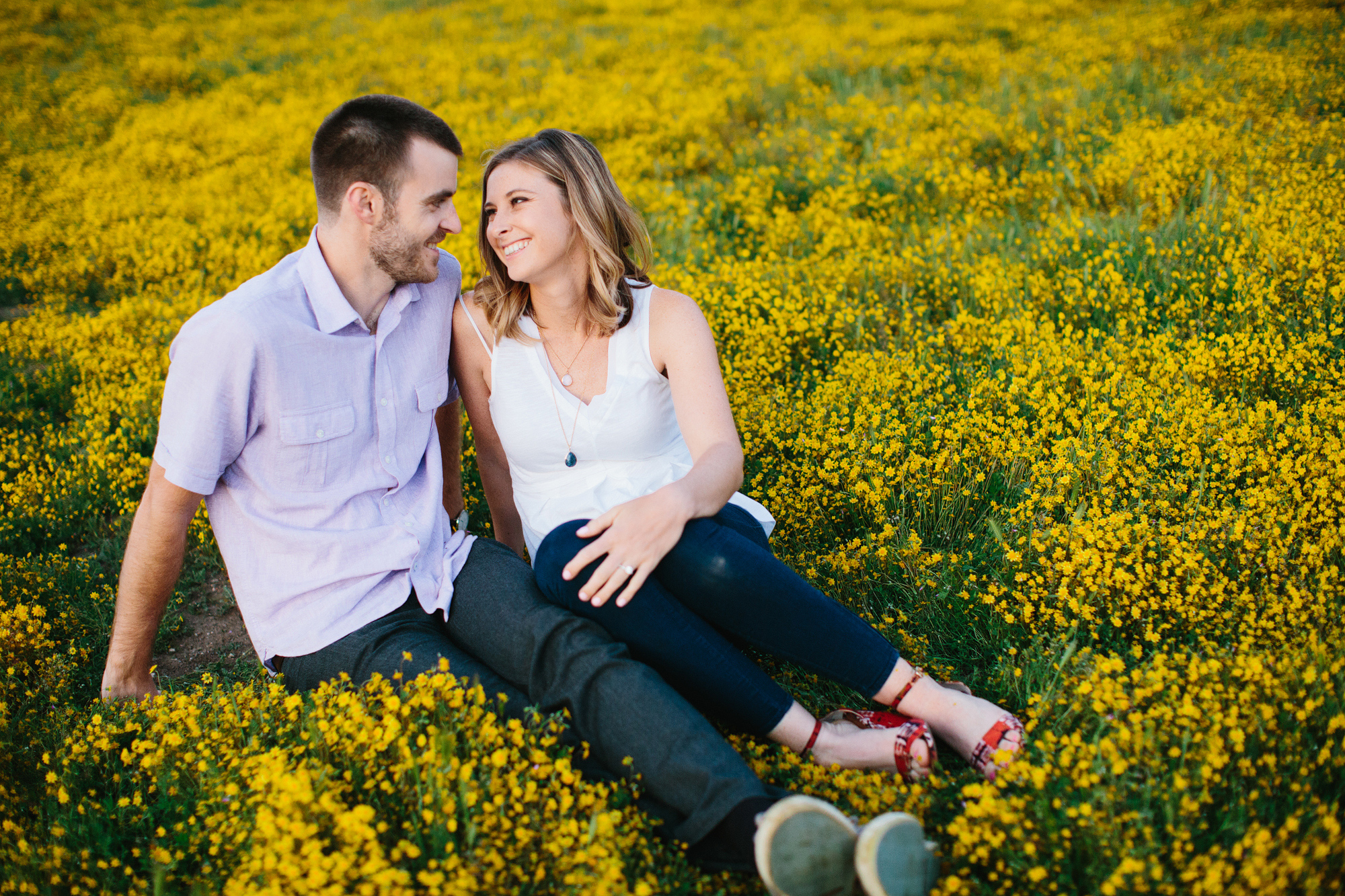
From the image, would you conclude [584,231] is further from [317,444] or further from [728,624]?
[728,624]

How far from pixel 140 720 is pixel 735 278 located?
412cm

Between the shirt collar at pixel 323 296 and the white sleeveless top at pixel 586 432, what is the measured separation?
0.60m

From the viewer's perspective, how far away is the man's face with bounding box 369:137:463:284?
9.46 ft

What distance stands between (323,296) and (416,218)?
42cm

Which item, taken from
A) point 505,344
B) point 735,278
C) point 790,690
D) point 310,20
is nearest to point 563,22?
point 310,20

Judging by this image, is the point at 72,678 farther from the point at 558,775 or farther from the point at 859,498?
the point at 859,498

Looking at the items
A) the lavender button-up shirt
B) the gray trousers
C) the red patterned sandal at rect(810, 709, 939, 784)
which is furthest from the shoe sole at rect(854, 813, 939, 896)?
the lavender button-up shirt

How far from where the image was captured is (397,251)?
2.91m

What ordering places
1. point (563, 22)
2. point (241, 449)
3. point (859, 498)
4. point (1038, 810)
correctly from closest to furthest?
point (1038, 810), point (241, 449), point (859, 498), point (563, 22)

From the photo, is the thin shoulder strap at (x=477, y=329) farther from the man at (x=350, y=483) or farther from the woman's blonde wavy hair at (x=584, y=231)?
the man at (x=350, y=483)

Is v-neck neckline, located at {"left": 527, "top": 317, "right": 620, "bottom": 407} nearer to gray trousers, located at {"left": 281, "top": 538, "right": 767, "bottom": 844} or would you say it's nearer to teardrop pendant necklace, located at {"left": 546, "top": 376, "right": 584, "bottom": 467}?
teardrop pendant necklace, located at {"left": 546, "top": 376, "right": 584, "bottom": 467}

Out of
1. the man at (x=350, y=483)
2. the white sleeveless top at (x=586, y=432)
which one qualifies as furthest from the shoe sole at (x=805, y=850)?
the white sleeveless top at (x=586, y=432)

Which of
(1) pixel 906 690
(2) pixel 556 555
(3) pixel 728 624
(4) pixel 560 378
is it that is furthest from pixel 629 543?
(1) pixel 906 690

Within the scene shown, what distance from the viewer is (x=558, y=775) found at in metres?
2.42
